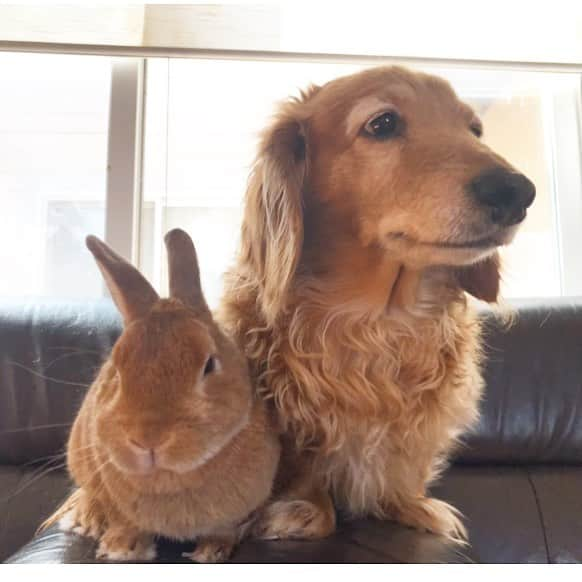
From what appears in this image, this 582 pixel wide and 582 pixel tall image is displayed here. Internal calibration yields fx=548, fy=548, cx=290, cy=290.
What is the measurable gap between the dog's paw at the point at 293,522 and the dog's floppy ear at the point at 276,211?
0.73 ft

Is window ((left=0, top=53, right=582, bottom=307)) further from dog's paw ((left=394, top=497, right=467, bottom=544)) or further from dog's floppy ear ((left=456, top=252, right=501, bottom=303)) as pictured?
dog's paw ((left=394, top=497, right=467, bottom=544))

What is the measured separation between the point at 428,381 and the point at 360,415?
0.11 m

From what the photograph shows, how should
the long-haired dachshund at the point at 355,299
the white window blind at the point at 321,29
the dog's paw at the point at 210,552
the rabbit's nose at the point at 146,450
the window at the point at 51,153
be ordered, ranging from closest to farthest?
the rabbit's nose at the point at 146,450, the dog's paw at the point at 210,552, the long-haired dachshund at the point at 355,299, the white window blind at the point at 321,29, the window at the point at 51,153

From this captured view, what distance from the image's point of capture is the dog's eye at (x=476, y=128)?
29.4 inches

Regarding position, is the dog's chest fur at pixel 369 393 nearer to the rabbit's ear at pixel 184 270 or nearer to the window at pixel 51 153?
the rabbit's ear at pixel 184 270

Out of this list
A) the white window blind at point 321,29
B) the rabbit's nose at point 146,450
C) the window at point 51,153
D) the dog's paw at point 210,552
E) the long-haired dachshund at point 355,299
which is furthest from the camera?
the window at point 51,153

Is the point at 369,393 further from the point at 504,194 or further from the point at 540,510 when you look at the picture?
the point at 540,510

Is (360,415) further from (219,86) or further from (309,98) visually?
(219,86)

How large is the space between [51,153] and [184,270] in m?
0.57

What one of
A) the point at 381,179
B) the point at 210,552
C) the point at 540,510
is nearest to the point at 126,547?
the point at 210,552

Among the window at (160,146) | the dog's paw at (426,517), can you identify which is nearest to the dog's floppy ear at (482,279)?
the window at (160,146)

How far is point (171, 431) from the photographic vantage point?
17.4 inches

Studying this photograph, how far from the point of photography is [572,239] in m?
1.05

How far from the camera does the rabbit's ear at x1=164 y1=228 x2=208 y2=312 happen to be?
543mm
